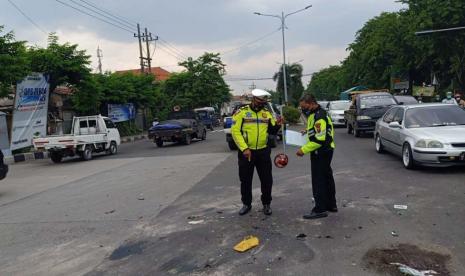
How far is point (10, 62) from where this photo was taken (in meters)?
19.6

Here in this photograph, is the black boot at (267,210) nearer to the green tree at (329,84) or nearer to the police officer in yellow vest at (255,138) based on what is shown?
the police officer in yellow vest at (255,138)

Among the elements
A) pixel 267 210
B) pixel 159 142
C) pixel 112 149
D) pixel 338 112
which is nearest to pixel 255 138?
pixel 267 210

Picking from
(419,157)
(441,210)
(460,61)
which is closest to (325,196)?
(441,210)

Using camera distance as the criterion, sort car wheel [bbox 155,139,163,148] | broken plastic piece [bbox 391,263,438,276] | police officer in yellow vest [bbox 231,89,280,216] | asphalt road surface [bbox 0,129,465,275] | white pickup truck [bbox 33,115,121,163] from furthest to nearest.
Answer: car wheel [bbox 155,139,163,148], white pickup truck [bbox 33,115,121,163], police officer in yellow vest [bbox 231,89,280,216], asphalt road surface [bbox 0,129,465,275], broken plastic piece [bbox 391,263,438,276]

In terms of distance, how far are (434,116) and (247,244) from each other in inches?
288

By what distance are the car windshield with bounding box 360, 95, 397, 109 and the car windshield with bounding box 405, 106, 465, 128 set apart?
8.07 meters

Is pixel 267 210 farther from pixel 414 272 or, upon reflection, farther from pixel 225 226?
pixel 414 272

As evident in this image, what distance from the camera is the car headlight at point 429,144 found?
955cm

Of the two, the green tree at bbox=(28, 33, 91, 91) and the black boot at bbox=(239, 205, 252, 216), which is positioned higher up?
the green tree at bbox=(28, 33, 91, 91)

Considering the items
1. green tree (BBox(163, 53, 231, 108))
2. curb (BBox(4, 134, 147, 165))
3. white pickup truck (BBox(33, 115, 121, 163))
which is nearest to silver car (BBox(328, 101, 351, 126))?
white pickup truck (BBox(33, 115, 121, 163))

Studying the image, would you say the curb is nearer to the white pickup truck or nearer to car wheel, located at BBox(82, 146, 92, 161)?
the white pickup truck

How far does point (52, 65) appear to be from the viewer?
24297 mm

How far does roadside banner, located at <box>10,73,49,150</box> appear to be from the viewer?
22.3m

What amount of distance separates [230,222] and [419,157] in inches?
198
